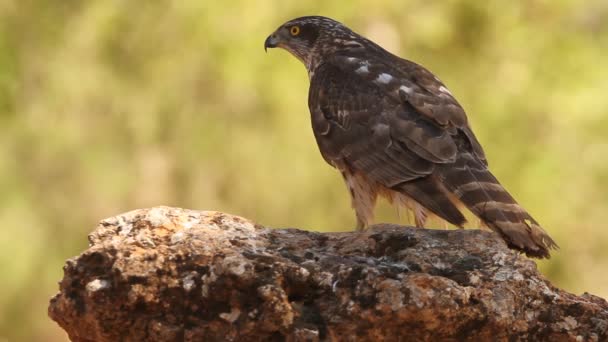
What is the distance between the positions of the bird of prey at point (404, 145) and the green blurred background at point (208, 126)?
5.37m

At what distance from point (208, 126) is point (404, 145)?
6.92m

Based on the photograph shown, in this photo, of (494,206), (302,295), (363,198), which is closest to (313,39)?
(363,198)

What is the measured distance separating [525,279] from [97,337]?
1696 mm

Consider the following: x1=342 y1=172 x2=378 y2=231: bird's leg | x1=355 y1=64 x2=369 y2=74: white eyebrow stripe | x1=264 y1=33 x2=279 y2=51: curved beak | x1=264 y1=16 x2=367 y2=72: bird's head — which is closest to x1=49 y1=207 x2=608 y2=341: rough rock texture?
x1=342 y1=172 x2=378 y2=231: bird's leg

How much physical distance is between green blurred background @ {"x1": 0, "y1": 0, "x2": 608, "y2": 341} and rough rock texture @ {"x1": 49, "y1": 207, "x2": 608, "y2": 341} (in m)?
7.59

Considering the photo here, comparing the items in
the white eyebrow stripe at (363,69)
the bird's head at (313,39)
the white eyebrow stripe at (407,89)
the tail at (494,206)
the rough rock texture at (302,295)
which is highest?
the bird's head at (313,39)

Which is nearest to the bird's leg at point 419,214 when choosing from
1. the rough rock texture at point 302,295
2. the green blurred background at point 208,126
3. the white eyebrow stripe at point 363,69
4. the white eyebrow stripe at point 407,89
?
the white eyebrow stripe at point 407,89

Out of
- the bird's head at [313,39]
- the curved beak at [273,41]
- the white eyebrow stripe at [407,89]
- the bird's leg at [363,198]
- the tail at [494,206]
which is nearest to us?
the tail at [494,206]

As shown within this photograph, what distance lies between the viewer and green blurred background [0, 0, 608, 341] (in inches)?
467

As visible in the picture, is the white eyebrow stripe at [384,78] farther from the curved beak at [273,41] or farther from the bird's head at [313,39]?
the curved beak at [273,41]

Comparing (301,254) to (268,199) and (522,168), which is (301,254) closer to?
(268,199)

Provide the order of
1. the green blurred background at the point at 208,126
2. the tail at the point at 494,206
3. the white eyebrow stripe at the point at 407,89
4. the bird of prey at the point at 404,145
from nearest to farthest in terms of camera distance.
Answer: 1. the tail at the point at 494,206
2. the bird of prey at the point at 404,145
3. the white eyebrow stripe at the point at 407,89
4. the green blurred background at the point at 208,126

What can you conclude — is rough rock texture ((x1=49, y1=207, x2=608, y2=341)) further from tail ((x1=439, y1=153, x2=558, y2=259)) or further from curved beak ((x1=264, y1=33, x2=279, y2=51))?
curved beak ((x1=264, y1=33, x2=279, y2=51))

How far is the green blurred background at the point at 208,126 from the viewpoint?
1187 cm
